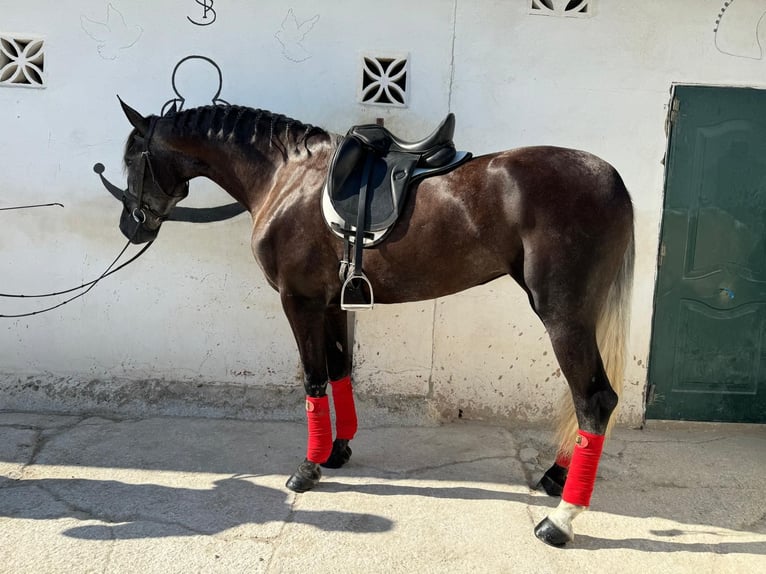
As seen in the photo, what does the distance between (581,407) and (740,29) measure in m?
2.85

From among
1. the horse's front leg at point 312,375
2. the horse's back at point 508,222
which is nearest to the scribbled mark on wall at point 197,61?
the horse's front leg at point 312,375

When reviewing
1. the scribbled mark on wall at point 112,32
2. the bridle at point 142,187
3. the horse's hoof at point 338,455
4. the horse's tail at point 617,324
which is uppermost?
the scribbled mark on wall at point 112,32

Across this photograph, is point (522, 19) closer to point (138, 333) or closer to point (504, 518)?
point (504, 518)

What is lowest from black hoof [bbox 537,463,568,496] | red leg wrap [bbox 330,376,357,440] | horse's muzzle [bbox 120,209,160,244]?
black hoof [bbox 537,463,568,496]

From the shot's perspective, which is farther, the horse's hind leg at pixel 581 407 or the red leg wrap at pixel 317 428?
the red leg wrap at pixel 317 428

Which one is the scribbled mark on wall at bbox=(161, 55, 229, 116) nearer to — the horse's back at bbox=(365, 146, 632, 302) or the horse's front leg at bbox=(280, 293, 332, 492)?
the horse's front leg at bbox=(280, 293, 332, 492)

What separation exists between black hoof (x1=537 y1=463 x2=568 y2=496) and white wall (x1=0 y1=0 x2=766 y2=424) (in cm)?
99

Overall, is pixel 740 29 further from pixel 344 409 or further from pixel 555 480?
pixel 344 409

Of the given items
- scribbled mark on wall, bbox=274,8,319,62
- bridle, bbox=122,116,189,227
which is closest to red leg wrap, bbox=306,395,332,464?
bridle, bbox=122,116,189,227

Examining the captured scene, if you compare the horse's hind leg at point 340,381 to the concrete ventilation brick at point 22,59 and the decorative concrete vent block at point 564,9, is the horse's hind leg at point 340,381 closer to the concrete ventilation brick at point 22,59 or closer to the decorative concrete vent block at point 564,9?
the decorative concrete vent block at point 564,9

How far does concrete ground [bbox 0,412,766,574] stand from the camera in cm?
267

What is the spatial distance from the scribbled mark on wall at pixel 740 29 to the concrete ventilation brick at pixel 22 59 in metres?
4.41

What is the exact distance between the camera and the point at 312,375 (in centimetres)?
326

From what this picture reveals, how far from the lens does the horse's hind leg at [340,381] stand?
350 centimetres
